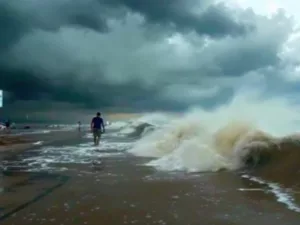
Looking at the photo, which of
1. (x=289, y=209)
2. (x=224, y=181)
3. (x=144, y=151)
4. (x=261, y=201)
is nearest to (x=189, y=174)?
(x=224, y=181)

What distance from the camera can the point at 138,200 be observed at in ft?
22.2

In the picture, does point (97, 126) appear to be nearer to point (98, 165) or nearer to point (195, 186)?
point (98, 165)

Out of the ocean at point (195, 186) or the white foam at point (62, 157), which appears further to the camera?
the white foam at point (62, 157)

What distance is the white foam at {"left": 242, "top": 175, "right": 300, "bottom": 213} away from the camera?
6.08 metres

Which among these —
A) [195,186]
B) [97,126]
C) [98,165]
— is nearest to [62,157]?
[98,165]

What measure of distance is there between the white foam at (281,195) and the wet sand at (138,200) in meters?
0.13

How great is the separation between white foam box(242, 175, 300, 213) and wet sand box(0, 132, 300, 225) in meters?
0.13

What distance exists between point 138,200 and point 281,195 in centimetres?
266

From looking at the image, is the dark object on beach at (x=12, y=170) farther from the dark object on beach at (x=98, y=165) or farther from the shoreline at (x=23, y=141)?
the shoreline at (x=23, y=141)

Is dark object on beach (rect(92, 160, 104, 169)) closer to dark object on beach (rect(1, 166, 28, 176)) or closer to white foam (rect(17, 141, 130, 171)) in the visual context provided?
white foam (rect(17, 141, 130, 171))

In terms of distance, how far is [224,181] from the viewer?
8.75 metres

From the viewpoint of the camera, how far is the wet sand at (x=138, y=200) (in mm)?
5457

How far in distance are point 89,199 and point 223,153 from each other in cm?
701

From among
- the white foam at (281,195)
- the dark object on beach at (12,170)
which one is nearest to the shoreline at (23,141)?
the dark object on beach at (12,170)
